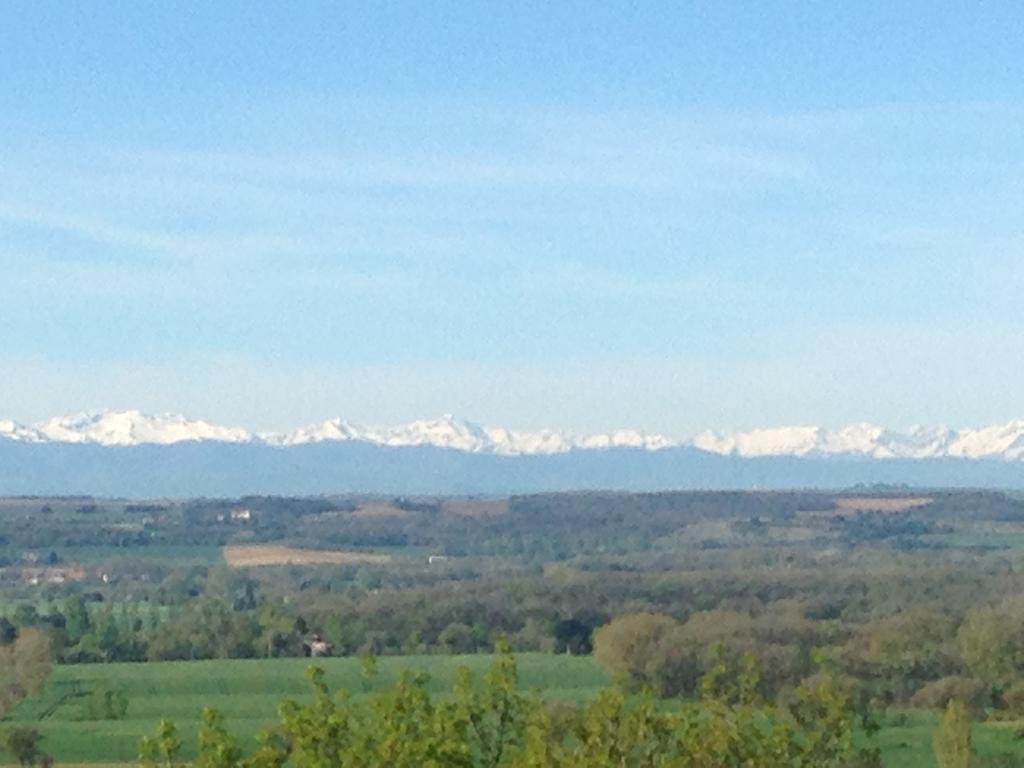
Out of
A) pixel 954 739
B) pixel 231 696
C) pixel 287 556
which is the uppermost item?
pixel 287 556

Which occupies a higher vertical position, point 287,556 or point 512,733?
point 512,733

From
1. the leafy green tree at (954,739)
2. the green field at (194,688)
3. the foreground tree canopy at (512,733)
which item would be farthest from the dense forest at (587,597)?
the green field at (194,688)

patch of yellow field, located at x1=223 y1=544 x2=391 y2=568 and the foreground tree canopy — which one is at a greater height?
the foreground tree canopy

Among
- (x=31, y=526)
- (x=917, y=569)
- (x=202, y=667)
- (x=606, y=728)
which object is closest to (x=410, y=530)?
(x=31, y=526)

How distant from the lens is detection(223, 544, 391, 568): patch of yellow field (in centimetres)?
15262

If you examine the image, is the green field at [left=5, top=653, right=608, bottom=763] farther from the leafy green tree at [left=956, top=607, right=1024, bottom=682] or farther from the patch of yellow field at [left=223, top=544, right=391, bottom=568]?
the patch of yellow field at [left=223, top=544, right=391, bottom=568]

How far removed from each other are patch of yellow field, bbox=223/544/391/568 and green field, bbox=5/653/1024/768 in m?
64.7

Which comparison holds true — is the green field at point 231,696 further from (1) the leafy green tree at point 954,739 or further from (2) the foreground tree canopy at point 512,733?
(2) the foreground tree canopy at point 512,733

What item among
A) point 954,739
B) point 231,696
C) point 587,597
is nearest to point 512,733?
point 954,739

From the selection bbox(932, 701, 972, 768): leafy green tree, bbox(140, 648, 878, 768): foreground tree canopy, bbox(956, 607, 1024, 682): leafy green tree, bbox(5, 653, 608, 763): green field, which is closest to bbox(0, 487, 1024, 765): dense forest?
bbox(956, 607, 1024, 682): leafy green tree

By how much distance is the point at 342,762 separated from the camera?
2033 centimetres

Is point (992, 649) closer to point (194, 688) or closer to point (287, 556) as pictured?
point (194, 688)

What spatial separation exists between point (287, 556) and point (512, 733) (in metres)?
135

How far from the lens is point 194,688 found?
78188mm
